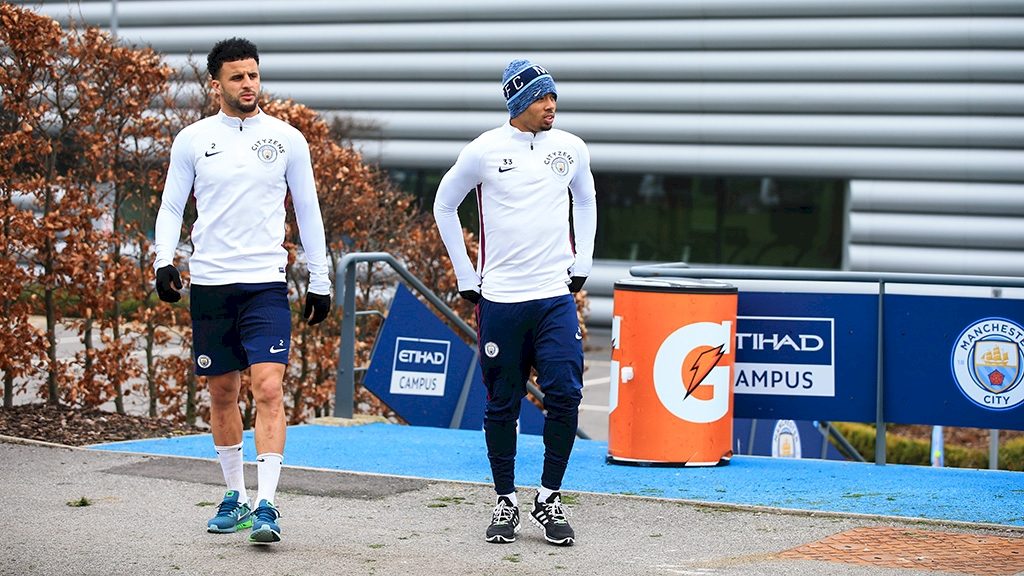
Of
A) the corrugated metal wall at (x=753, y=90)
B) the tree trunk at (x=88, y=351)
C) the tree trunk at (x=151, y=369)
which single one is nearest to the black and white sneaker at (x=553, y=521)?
the tree trunk at (x=88, y=351)

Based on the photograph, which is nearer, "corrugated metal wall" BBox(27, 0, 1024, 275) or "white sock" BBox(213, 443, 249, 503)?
"white sock" BBox(213, 443, 249, 503)

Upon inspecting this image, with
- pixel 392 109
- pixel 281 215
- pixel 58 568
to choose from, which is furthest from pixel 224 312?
pixel 392 109

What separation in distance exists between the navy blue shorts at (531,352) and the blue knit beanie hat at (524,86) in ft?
2.91

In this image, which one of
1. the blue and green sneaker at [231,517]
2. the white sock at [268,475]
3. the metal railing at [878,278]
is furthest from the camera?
the metal railing at [878,278]

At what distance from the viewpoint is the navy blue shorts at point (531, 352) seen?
6754 millimetres

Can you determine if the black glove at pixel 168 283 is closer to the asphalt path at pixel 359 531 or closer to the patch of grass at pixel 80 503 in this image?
the asphalt path at pixel 359 531

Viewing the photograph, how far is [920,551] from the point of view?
6469mm

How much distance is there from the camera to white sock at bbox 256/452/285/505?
6438mm

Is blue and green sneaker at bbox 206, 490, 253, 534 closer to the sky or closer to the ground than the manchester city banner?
closer to the ground

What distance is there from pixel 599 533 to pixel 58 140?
5.86 metres

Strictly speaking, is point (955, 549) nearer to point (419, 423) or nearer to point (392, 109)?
point (419, 423)

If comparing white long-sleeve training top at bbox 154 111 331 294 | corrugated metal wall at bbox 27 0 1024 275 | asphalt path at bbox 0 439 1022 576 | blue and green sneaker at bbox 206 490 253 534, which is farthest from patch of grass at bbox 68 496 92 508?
corrugated metal wall at bbox 27 0 1024 275

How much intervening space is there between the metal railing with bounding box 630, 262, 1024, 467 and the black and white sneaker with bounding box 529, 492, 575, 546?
113 inches

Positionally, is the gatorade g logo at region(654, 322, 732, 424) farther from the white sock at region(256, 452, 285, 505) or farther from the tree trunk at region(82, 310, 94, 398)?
the tree trunk at region(82, 310, 94, 398)
